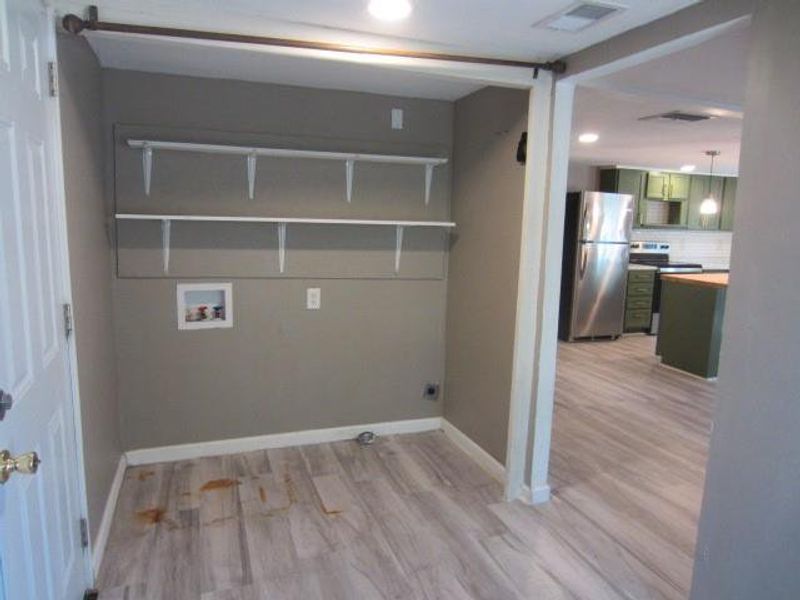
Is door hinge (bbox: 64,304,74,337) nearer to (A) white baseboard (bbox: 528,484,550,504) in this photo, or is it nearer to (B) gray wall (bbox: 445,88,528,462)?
(B) gray wall (bbox: 445,88,528,462)

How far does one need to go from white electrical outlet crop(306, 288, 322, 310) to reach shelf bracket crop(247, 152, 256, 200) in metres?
0.65

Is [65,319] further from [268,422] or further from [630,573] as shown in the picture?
[630,573]

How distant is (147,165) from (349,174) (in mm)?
1098

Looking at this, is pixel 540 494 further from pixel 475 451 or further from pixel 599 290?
pixel 599 290

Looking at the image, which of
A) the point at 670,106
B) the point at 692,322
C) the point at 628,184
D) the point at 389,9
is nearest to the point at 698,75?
the point at 670,106

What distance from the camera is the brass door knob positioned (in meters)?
1.09

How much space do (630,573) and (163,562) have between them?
1944 millimetres

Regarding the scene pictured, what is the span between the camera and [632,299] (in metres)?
7.02

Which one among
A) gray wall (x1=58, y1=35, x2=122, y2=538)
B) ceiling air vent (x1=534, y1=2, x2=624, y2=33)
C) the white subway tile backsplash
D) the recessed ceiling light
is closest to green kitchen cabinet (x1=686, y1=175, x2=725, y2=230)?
the white subway tile backsplash

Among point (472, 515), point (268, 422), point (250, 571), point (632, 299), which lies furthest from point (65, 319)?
point (632, 299)

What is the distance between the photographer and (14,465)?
43.9 inches

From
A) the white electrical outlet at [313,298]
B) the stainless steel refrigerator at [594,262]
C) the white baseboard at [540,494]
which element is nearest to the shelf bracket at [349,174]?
the white electrical outlet at [313,298]

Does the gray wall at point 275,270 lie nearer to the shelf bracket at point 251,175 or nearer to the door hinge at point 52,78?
the shelf bracket at point 251,175

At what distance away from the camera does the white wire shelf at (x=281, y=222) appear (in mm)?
2838
